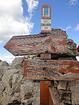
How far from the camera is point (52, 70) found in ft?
11.6

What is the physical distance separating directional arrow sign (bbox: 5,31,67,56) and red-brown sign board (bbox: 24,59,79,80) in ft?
0.50

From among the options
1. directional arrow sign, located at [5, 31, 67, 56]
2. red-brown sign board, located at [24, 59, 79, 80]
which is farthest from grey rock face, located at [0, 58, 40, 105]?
red-brown sign board, located at [24, 59, 79, 80]

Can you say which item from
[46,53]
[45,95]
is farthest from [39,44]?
[45,95]

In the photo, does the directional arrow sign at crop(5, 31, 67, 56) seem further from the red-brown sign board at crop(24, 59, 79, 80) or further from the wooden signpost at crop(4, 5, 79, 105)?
the red-brown sign board at crop(24, 59, 79, 80)

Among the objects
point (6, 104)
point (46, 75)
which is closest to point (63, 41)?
point (46, 75)

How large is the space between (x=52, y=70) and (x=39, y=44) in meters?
0.37

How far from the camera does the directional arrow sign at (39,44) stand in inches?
143

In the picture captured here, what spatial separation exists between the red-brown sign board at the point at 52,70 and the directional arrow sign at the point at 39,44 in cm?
15

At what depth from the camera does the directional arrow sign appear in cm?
363

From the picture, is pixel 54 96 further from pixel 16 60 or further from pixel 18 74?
pixel 16 60

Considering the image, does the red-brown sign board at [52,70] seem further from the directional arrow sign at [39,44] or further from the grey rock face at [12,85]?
the grey rock face at [12,85]

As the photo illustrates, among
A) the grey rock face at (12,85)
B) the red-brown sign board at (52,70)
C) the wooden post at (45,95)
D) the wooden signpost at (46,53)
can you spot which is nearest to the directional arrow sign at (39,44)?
the wooden signpost at (46,53)

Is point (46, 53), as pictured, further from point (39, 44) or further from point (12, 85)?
point (12, 85)

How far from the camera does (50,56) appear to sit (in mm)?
3652
